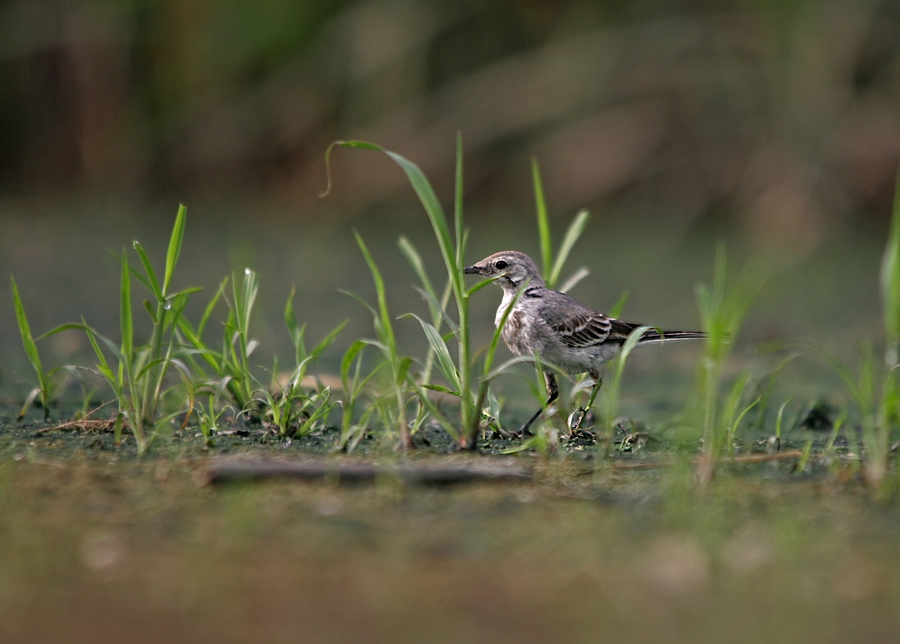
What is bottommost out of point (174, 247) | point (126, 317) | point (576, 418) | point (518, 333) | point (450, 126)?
point (576, 418)

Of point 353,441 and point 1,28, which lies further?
point 1,28

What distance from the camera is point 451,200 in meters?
11.5

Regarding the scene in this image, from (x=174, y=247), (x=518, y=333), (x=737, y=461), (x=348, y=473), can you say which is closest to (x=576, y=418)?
(x=518, y=333)

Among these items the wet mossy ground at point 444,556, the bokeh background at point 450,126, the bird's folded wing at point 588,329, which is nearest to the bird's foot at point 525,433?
the wet mossy ground at point 444,556

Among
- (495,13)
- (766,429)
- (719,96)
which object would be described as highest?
(495,13)

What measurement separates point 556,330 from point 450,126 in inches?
268

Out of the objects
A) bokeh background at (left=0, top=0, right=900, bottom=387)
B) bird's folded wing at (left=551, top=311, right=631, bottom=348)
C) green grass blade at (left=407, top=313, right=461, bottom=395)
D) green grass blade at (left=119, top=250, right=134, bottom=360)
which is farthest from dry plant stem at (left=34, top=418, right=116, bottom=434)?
bokeh background at (left=0, top=0, right=900, bottom=387)

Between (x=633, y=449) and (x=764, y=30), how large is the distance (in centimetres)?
748

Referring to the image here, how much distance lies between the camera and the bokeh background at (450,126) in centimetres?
974

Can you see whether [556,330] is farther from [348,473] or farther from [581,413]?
[348,473]

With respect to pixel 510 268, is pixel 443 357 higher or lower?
lower

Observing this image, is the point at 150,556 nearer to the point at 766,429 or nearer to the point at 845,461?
the point at 845,461

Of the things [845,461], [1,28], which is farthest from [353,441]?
[1,28]

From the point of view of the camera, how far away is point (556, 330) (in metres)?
4.41
